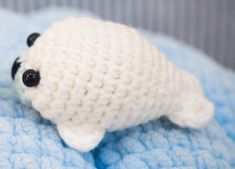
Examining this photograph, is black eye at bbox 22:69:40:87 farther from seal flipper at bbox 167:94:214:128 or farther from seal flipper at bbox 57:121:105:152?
seal flipper at bbox 167:94:214:128

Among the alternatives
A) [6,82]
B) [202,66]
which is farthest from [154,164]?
[202,66]

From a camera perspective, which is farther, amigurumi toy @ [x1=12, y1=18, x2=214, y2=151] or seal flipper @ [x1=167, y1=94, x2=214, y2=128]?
seal flipper @ [x1=167, y1=94, x2=214, y2=128]

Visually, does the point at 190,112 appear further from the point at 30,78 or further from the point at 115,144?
the point at 30,78

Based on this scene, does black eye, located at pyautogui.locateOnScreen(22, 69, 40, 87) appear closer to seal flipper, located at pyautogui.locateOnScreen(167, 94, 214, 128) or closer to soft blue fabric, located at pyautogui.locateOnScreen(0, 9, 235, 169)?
soft blue fabric, located at pyautogui.locateOnScreen(0, 9, 235, 169)

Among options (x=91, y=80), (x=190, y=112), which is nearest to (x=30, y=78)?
(x=91, y=80)

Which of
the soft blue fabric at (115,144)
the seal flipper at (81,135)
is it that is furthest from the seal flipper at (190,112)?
the seal flipper at (81,135)

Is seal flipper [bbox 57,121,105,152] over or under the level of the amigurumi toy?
under

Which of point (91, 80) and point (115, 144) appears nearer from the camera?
point (91, 80)

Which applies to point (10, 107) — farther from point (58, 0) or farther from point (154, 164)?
point (58, 0)

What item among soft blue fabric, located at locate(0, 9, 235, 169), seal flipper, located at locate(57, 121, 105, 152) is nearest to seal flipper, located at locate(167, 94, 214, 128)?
soft blue fabric, located at locate(0, 9, 235, 169)

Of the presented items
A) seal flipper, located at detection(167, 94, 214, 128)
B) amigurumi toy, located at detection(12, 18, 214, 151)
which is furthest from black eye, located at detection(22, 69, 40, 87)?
seal flipper, located at detection(167, 94, 214, 128)
